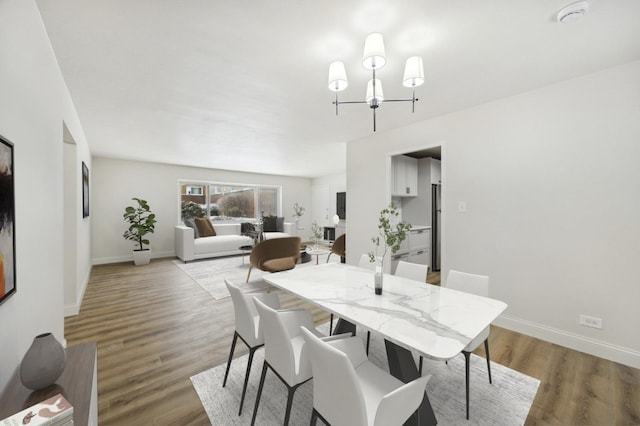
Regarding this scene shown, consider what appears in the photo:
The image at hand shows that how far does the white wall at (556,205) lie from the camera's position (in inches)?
84.0

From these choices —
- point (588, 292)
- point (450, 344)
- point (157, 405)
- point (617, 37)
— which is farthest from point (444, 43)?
point (157, 405)

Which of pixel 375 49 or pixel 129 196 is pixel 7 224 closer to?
pixel 375 49

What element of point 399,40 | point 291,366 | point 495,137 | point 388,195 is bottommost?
point 291,366

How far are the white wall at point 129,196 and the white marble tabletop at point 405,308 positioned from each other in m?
5.53

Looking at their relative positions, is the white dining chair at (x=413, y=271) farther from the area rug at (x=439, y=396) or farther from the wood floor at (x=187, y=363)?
the wood floor at (x=187, y=363)

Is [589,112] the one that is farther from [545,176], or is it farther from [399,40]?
[399,40]

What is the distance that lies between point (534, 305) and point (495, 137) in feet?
5.90

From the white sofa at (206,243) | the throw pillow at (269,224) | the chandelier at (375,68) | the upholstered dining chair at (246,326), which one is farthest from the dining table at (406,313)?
the throw pillow at (269,224)

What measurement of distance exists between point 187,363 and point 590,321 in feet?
11.5

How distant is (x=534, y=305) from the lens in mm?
2576

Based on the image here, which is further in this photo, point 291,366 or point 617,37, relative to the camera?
point 617,37

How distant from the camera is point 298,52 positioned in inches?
76.2

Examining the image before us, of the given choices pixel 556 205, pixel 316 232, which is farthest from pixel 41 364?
pixel 316 232

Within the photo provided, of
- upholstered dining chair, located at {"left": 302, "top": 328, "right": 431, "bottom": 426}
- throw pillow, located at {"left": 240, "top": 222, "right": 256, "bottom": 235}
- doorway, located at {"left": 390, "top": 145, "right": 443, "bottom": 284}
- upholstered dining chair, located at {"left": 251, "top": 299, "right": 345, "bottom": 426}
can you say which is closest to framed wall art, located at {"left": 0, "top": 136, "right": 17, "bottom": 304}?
upholstered dining chair, located at {"left": 251, "top": 299, "right": 345, "bottom": 426}
